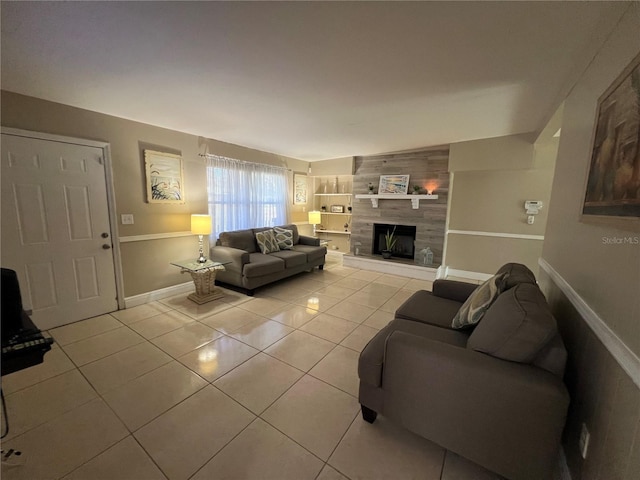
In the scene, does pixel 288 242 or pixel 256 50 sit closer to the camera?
pixel 256 50

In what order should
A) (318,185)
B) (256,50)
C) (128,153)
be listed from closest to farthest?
(256,50) → (128,153) → (318,185)

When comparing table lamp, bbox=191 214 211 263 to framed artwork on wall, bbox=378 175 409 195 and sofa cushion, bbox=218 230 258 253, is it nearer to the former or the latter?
sofa cushion, bbox=218 230 258 253

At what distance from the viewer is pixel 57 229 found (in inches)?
105

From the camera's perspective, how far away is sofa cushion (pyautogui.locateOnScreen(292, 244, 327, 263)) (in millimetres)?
4723

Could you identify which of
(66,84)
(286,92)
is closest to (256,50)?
(286,92)

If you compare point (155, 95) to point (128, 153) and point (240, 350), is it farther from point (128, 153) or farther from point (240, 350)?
point (240, 350)

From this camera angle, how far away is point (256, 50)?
168cm

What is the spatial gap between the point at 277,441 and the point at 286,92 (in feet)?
8.82

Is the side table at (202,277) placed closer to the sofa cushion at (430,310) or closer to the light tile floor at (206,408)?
the light tile floor at (206,408)

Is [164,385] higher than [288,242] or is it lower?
lower

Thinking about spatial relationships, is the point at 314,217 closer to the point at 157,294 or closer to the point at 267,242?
the point at 267,242

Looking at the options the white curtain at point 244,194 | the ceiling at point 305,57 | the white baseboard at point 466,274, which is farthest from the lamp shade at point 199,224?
the white baseboard at point 466,274

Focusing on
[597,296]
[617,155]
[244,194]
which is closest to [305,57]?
[617,155]

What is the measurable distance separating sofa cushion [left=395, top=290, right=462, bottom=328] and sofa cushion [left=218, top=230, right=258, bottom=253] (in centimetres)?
294
